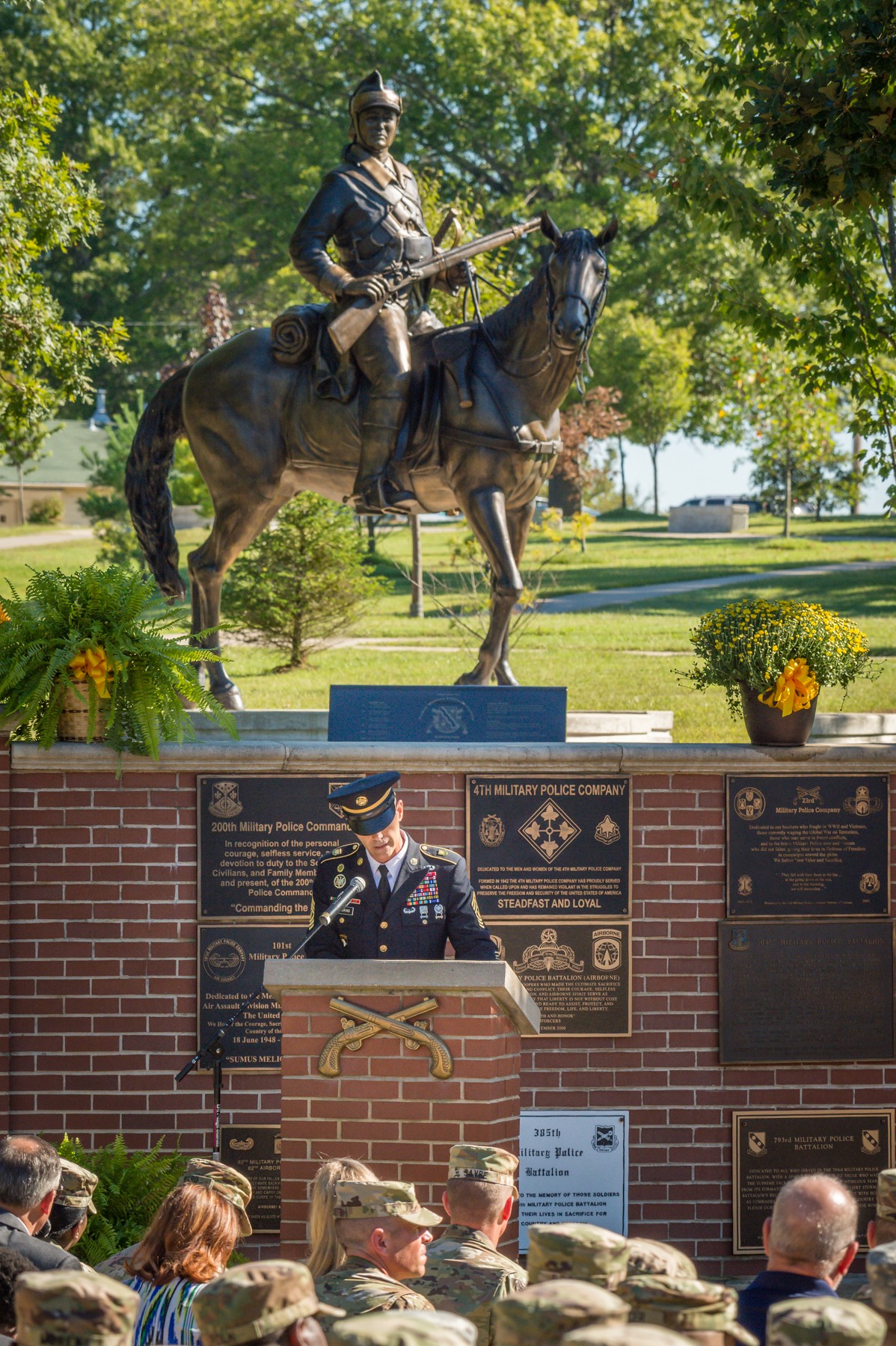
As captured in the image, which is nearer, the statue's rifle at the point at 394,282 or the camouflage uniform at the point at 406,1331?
the camouflage uniform at the point at 406,1331

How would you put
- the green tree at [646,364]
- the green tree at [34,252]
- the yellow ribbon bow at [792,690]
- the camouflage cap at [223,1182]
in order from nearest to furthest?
1. the camouflage cap at [223,1182]
2. the yellow ribbon bow at [792,690]
3. the green tree at [34,252]
4. the green tree at [646,364]

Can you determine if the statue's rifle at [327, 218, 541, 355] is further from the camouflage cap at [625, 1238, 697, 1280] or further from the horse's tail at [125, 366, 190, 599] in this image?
the camouflage cap at [625, 1238, 697, 1280]

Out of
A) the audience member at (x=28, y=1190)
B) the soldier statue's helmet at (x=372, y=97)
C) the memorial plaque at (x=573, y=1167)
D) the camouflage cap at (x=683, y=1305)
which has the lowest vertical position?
the memorial plaque at (x=573, y=1167)

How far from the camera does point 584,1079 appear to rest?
7.83m

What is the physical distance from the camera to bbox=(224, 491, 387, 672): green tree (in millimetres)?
16172

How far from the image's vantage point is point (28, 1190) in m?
4.41

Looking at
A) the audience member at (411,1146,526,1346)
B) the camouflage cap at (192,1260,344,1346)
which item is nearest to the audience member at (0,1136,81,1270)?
the audience member at (411,1146,526,1346)

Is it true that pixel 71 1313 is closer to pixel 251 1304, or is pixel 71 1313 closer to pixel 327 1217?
pixel 251 1304

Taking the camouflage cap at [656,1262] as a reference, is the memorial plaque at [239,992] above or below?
below

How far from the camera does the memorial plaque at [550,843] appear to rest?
7.87 meters

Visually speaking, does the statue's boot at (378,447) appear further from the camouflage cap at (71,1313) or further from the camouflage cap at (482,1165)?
the camouflage cap at (71,1313)

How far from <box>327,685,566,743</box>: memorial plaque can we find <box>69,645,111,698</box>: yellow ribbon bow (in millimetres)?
1134

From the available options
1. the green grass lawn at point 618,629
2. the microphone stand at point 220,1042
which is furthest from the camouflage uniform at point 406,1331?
the green grass lawn at point 618,629

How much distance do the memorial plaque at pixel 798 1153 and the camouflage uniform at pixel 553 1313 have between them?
17.4 ft
